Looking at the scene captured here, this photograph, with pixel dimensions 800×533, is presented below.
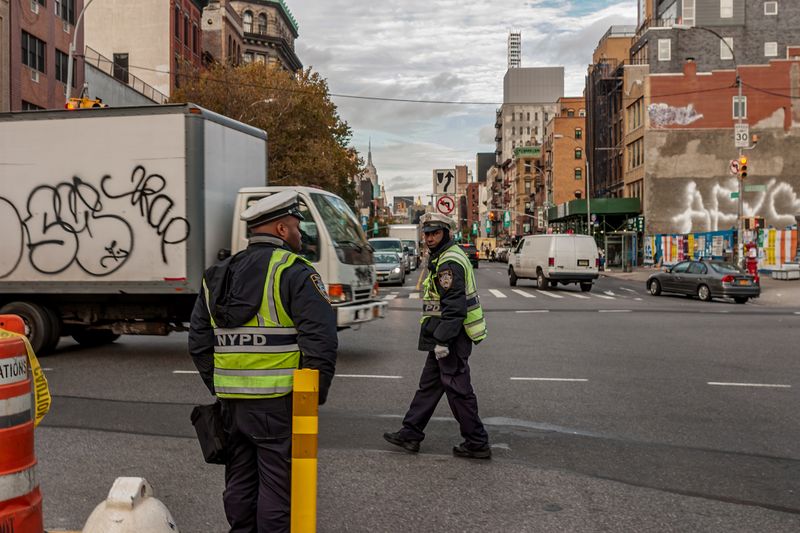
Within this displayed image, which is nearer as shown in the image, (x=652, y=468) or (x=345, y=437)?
(x=652, y=468)

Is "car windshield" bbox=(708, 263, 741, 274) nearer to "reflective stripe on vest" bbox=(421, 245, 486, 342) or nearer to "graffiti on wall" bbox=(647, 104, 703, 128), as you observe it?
"reflective stripe on vest" bbox=(421, 245, 486, 342)

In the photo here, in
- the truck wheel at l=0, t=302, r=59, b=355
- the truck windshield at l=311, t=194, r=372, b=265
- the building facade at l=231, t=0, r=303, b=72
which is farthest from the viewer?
the building facade at l=231, t=0, r=303, b=72

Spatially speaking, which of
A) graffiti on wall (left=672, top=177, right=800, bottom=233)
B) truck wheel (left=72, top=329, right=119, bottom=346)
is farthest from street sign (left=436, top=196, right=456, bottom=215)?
graffiti on wall (left=672, top=177, right=800, bottom=233)

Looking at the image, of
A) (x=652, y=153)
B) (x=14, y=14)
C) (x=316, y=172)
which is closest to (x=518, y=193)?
(x=652, y=153)

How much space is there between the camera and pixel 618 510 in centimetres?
506

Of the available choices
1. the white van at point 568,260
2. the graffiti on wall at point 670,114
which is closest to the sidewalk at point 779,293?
the white van at point 568,260

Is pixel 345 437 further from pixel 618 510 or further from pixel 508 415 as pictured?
pixel 618 510

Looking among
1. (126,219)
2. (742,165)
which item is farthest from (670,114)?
(126,219)

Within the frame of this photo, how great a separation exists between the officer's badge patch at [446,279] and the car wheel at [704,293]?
21.0 m

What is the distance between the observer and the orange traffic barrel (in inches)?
128

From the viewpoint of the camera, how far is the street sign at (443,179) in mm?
17641

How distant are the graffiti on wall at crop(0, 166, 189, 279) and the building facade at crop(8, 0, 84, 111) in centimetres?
2400

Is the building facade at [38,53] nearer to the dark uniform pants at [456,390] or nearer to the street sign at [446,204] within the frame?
the street sign at [446,204]

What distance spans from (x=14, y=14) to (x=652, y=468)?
34.1 meters
